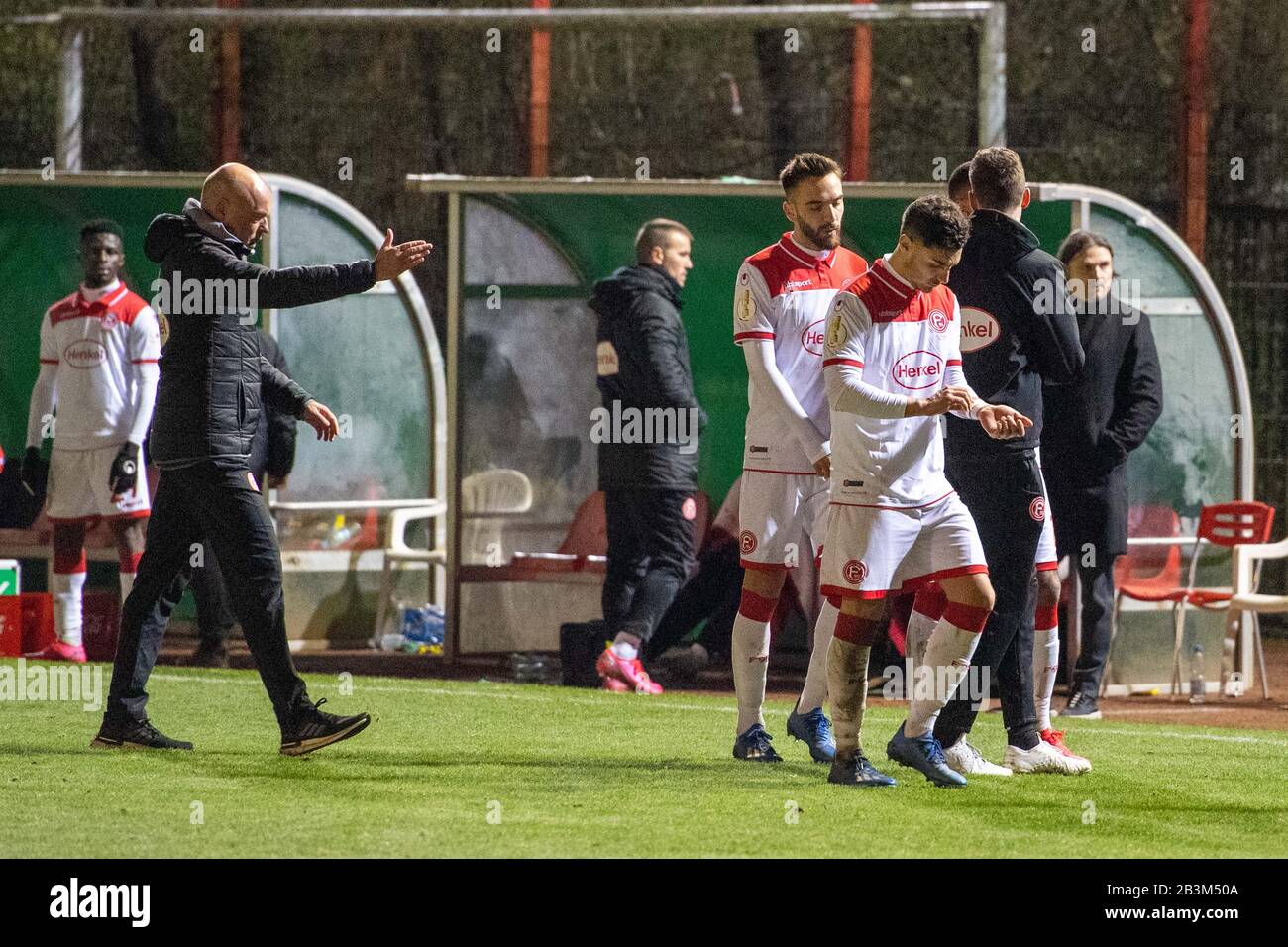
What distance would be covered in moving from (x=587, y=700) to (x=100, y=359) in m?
3.10

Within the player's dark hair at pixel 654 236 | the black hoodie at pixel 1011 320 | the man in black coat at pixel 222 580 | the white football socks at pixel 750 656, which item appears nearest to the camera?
the black hoodie at pixel 1011 320

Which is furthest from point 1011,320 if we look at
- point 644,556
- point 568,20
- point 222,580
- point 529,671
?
point 568,20

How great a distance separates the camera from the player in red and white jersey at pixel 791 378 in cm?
686

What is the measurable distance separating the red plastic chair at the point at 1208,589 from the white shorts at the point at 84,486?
487cm

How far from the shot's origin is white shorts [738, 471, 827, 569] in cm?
691

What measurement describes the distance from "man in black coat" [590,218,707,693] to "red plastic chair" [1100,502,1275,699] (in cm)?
234

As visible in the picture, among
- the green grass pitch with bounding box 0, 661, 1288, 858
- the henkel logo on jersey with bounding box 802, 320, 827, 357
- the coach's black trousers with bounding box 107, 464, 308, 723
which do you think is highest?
the henkel logo on jersey with bounding box 802, 320, 827, 357

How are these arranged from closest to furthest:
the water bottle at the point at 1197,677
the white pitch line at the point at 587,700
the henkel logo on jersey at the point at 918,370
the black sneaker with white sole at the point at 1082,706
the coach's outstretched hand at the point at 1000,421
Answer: the coach's outstretched hand at the point at 1000,421 → the henkel logo on jersey at the point at 918,370 → the white pitch line at the point at 587,700 → the black sneaker with white sole at the point at 1082,706 → the water bottle at the point at 1197,677

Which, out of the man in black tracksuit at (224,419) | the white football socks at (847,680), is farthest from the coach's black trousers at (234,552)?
the white football socks at (847,680)

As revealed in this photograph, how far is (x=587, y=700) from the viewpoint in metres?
9.24

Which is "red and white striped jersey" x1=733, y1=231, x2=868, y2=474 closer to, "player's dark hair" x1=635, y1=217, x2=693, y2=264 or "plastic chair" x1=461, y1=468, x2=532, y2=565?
"player's dark hair" x1=635, y1=217, x2=693, y2=264

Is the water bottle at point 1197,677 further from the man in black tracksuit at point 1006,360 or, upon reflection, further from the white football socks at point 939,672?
the white football socks at point 939,672

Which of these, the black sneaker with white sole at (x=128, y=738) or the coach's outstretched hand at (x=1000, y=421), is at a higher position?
the coach's outstretched hand at (x=1000, y=421)

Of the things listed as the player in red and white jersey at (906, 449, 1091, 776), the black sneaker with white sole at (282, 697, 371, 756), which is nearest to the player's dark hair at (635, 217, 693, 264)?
the player in red and white jersey at (906, 449, 1091, 776)
